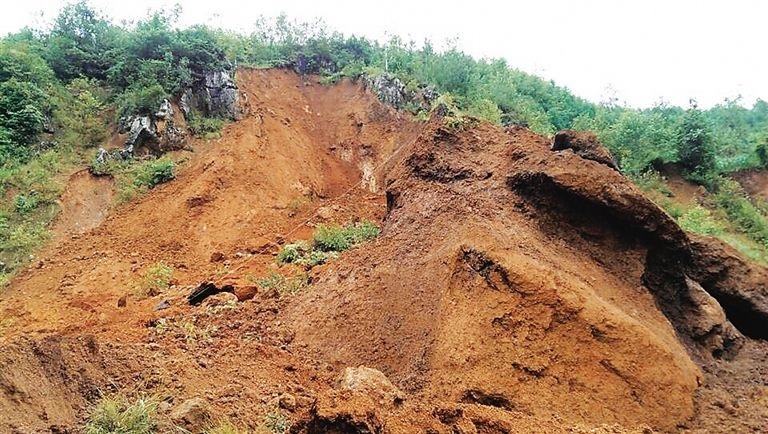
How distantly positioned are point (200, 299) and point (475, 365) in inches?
208

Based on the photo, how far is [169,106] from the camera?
16.8 meters

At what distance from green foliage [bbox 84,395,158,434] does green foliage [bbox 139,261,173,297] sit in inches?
264

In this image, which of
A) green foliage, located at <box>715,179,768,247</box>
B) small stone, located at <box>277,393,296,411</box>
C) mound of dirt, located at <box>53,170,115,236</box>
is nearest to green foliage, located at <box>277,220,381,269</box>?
small stone, located at <box>277,393,296,411</box>

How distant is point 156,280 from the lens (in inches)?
444

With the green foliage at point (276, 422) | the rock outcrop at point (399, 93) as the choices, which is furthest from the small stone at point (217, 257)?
the rock outcrop at point (399, 93)

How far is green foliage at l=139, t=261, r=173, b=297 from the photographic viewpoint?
1089cm

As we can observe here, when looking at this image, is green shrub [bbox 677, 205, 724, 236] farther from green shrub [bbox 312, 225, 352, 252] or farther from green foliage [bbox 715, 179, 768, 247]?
green shrub [bbox 312, 225, 352, 252]

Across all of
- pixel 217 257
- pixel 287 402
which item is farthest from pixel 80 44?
pixel 287 402

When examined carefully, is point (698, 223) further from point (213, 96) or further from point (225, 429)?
point (225, 429)

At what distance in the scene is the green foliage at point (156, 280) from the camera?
35.7 feet

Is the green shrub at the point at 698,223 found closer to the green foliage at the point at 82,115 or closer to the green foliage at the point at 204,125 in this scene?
the green foliage at the point at 204,125

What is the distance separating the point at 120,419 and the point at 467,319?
11.1ft

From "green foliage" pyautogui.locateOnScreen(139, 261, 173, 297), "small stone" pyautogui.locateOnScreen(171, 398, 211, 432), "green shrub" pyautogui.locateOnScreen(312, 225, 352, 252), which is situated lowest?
"green foliage" pyautogui.locateOnScreen(139, 261, 173, 297)

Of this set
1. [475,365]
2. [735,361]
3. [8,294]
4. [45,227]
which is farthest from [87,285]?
[735,361]
